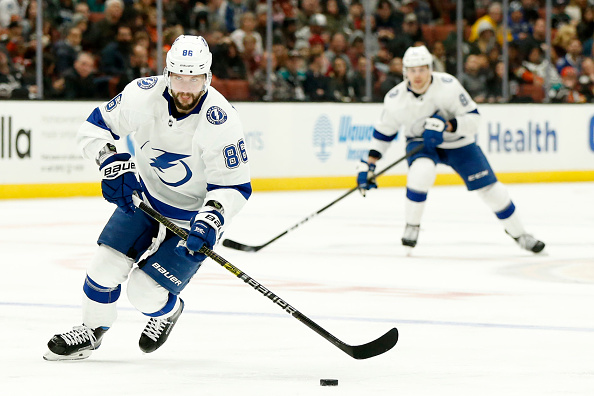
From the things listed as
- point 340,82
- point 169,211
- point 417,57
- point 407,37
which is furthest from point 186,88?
point 407,37

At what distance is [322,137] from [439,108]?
16.6 feet

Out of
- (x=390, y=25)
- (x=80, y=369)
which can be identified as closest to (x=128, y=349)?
(x=80, y=369)

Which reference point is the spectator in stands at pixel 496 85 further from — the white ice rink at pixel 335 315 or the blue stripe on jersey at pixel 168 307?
the blue stripe on jersey at pixel 168 307

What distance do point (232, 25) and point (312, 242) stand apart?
4374 millimetres

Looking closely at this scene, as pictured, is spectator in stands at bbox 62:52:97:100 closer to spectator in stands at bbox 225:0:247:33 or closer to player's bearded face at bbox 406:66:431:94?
spectator in stands at bbox 225:0:247:33

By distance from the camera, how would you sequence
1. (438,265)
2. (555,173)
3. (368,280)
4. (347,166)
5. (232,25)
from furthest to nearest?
(555,173)
(347,166)
(232,25)
(438,265)
(368,280)

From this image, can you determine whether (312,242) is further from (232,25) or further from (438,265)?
(232,25)

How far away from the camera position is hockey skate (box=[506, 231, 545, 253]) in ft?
23.9

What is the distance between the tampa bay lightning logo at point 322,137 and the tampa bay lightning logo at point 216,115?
8.55 metres

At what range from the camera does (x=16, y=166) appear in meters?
10.5

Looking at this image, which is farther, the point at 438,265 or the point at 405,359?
the point at 438,265

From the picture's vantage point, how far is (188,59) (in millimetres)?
3748

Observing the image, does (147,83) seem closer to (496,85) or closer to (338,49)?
(338,49)

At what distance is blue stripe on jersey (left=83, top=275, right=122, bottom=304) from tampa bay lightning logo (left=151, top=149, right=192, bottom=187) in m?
0.40
